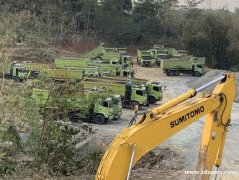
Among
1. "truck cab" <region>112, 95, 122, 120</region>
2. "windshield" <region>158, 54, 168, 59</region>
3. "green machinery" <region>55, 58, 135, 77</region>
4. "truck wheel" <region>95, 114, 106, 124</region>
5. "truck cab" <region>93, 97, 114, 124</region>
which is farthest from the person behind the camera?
"windshield" <region>158, 54, 168, 59</region>

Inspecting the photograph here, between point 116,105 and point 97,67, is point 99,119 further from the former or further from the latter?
point 97,67

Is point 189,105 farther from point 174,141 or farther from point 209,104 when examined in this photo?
point 174,141

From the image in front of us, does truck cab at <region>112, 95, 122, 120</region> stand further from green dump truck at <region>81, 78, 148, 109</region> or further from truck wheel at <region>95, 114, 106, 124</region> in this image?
green dump truck at <region>81, 78, 148, 109</region>

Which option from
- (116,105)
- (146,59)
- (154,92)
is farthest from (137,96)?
(146,59)

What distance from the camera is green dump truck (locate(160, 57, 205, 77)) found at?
42.8m

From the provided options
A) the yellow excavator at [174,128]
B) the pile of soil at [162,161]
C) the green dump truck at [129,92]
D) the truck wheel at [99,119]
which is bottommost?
the truck wheel at [99,119]

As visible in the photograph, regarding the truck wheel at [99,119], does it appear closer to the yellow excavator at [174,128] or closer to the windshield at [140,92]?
the windshield at [140,92]

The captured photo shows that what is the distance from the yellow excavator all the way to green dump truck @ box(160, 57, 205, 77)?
3467 centimetres

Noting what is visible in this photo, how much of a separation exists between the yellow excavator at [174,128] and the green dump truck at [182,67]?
3467cm

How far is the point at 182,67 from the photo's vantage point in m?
42.9

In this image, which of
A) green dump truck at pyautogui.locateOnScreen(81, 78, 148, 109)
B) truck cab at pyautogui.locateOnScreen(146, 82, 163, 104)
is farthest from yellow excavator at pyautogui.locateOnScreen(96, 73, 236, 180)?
truck cab at pyautogui.locateOnScreen(146, 82, 163, 104)

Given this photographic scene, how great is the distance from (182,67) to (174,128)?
3601cm

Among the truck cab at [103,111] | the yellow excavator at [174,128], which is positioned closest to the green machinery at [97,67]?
the truck cab at [103,111]

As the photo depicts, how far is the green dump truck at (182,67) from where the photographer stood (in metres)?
42.8
